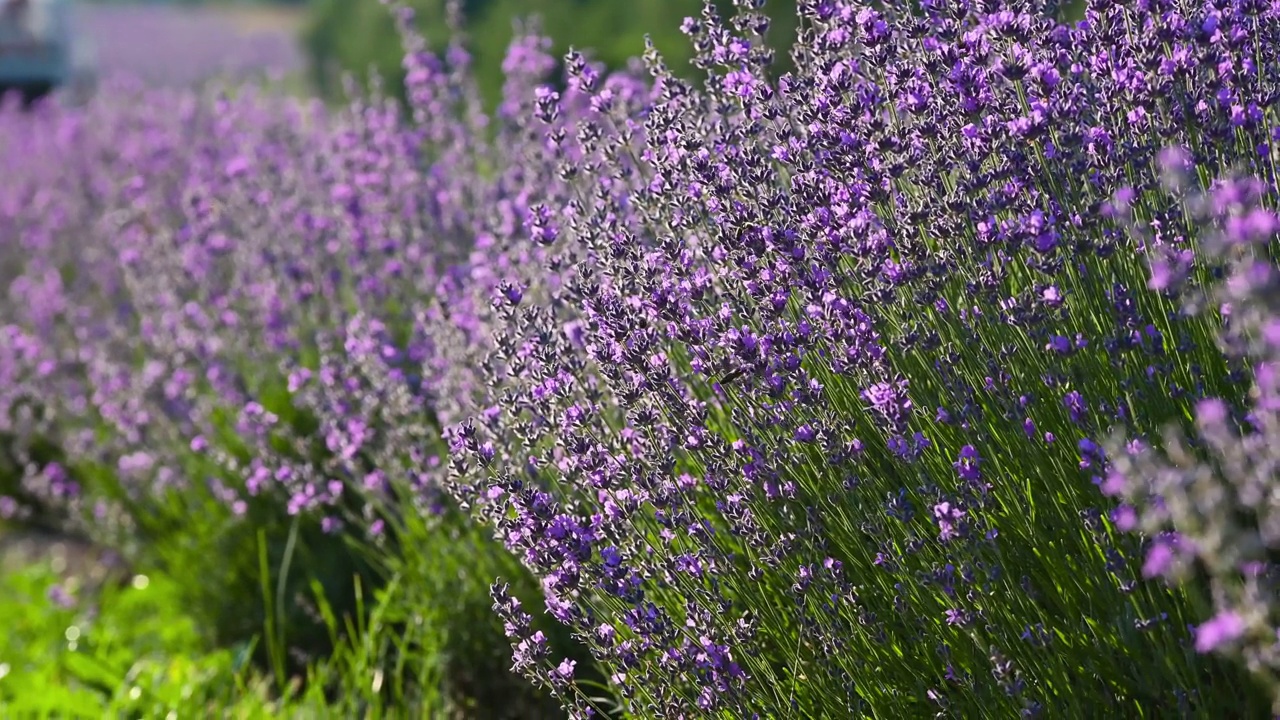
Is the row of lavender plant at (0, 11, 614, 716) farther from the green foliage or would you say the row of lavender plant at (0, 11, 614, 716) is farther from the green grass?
the green foliage

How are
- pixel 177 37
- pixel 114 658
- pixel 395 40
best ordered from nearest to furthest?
pixel 114 658, pixel 395 40, pixel 177 37

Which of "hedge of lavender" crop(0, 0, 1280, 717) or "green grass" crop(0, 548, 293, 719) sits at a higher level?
"hedge of lavender" crop(0, 0, 1280, 717)

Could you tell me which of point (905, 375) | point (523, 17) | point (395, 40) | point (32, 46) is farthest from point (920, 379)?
→ point (32, 46)

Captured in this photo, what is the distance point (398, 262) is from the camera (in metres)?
4.32

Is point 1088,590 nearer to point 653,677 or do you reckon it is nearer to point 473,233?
point 653,677

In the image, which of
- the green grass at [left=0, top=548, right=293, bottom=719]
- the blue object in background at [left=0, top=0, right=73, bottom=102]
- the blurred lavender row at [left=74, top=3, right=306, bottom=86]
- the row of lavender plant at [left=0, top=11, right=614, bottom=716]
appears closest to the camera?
the row of lavender plant at [left=0, top=11, right=614, bottom=716]

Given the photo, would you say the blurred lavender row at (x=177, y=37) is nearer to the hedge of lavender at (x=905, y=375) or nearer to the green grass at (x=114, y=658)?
the green grass at (x=114, y=658)

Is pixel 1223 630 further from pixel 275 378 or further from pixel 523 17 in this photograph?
pixel 523 17

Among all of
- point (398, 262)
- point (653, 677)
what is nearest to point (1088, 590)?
point (653, 677)

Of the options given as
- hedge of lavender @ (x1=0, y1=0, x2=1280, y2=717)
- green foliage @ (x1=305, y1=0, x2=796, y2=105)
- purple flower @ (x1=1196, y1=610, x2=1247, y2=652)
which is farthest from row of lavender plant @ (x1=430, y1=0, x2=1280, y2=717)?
green foliage @ (x1=305, y1=0, x2=796, y2=105)

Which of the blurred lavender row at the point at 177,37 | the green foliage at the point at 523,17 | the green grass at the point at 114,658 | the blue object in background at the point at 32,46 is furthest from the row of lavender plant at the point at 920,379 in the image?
the blurred lavender row at the point at 177,37

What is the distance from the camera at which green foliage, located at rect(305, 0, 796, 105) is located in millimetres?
9852

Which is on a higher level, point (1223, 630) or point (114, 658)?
point (1223, 630)

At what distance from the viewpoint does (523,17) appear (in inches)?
457
